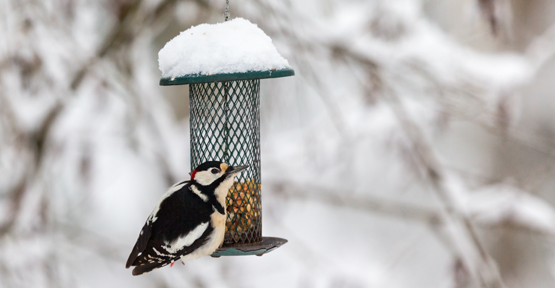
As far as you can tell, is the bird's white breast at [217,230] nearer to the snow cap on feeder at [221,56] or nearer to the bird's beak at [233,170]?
the bird's beak at [233,170]

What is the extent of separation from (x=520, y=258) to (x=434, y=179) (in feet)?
9.32

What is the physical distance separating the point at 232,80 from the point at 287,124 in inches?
74.1

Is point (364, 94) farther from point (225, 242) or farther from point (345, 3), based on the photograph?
point (225, 242)

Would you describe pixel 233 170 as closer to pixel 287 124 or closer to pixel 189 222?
pixel 189 222

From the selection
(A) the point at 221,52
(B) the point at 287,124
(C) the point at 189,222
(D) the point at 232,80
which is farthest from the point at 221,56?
(B) the point at 287,124

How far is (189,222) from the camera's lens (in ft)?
7.54

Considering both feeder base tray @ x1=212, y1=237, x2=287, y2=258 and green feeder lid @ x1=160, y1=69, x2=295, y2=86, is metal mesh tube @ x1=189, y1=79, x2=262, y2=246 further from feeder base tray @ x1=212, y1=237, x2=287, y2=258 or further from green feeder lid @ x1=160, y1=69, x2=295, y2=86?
green feeder lid @ x1=160, y1=69, x2=295, y2=86

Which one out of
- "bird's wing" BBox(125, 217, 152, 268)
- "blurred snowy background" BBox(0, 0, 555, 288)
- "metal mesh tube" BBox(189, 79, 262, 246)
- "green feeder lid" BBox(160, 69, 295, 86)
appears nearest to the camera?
"green feeder lid" BBox(160, 69, 295, 86)

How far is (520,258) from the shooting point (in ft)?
19.8

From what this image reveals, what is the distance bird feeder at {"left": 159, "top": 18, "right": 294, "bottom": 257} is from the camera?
213 cm

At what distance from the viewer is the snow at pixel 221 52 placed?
7.00 ft

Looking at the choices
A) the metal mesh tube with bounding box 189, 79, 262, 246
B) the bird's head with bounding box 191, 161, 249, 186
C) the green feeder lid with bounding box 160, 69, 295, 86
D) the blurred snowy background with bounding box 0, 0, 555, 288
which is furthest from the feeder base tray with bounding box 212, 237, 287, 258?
the blurred snowy background with bounding box 0, 0, 555, 288

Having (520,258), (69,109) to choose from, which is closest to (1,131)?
(69,109)

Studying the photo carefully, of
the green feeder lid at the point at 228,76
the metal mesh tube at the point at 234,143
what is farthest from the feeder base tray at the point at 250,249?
the green feeder lid at the point at 228,76
